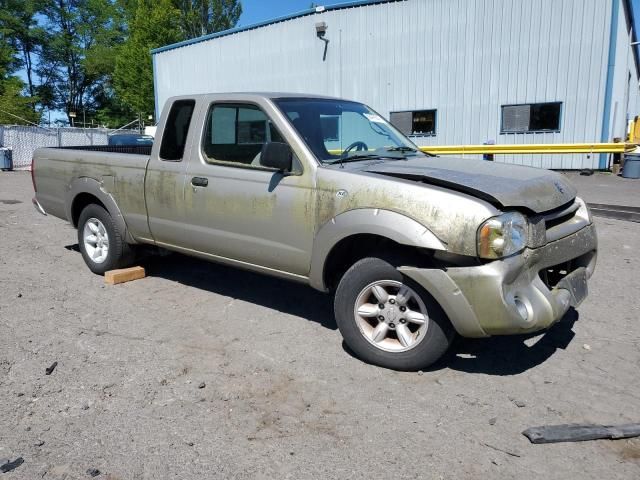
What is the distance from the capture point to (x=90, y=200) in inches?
237

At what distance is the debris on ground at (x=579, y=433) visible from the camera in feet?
9.38

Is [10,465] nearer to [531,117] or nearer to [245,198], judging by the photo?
[245,198]

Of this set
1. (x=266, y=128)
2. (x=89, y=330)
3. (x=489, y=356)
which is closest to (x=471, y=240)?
(x=489, y=356)

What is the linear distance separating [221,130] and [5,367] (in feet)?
8.11

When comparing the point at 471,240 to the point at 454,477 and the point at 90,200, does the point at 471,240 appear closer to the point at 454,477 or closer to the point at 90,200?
the point at 454,477

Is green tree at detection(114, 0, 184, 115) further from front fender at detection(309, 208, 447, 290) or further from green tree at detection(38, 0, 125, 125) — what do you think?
front fender at detection(309, 208, 447, 290)

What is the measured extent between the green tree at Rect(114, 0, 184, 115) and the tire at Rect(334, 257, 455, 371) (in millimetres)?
45305

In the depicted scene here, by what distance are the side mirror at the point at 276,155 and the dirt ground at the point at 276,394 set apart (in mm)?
1353

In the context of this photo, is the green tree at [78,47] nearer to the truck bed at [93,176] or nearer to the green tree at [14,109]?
the green tree at [14,109]

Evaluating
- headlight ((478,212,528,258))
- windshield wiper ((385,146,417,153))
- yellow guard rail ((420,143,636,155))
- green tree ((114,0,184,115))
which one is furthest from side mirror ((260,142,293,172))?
green tree ((114,0,184,115))

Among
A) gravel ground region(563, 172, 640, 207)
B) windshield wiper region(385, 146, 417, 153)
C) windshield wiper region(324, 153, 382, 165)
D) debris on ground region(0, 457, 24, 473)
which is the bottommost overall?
debris on ground region(0, 457, 24, 473)

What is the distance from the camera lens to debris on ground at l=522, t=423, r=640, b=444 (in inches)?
113

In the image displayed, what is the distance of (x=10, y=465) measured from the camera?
8.68ft

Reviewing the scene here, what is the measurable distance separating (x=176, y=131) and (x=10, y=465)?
→ 126 inches
